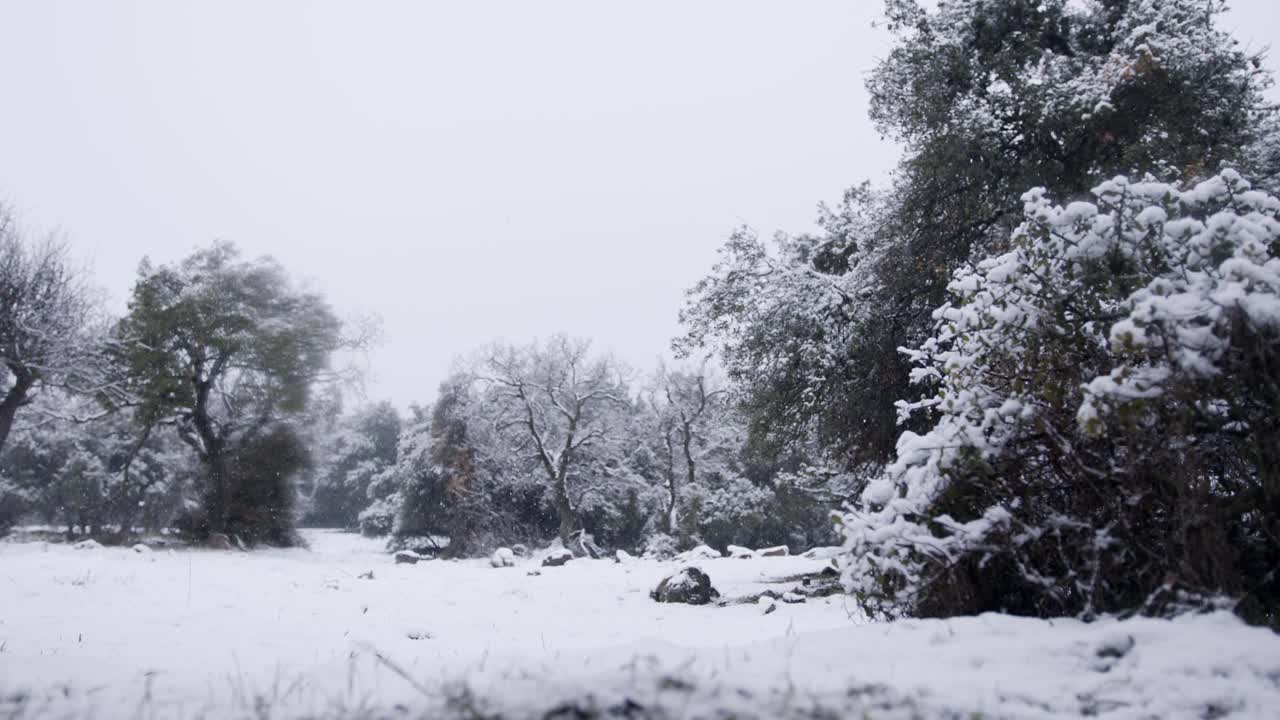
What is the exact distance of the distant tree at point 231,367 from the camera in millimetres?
20203

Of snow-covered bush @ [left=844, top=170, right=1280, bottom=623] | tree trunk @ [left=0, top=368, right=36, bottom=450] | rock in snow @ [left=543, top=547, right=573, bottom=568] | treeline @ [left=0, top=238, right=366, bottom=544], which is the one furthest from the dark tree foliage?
treeline @ [left=0, top=238, right=366, bottom=544]

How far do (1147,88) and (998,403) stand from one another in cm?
836

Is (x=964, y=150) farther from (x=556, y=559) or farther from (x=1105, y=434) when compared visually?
(x=556, y=559)

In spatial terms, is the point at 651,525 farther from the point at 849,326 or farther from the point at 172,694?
the point at 172,694

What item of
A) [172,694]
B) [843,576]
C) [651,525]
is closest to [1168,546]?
[843,576]

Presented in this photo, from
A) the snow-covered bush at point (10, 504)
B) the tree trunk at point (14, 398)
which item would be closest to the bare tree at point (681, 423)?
the tree trunk at point (14, 398)

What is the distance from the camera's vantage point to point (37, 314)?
37.0 ft

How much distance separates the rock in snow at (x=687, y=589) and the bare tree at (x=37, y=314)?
1117 cm

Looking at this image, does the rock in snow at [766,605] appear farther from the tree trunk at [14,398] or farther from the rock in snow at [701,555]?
the tree trunk at [14,398]

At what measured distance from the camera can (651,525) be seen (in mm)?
29406

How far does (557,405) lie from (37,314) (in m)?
17.2

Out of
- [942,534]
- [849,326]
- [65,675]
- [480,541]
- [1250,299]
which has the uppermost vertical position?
[849,326]

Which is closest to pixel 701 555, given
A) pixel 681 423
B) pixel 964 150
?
pixel 964 150

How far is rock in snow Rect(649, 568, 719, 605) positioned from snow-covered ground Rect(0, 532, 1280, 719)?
31.5 inches
